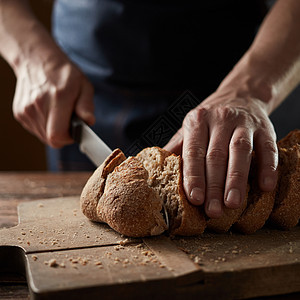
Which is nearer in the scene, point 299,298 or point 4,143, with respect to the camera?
point 299,298

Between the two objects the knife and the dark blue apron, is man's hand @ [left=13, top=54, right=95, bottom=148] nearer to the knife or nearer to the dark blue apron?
the knife

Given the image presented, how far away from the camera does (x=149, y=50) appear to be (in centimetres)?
222

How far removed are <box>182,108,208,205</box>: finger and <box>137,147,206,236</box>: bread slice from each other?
0.9 inches

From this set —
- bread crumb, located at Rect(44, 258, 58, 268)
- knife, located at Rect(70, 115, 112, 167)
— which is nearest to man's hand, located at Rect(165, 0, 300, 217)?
knife, located at Rect(70, 115, 112, 167)

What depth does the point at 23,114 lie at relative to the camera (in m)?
2.13

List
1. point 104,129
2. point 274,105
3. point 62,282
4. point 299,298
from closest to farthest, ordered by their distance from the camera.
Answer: point 62,282 → point 299,298 → point 274,105 → point 104,129

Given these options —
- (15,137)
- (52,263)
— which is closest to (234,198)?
(52,263)

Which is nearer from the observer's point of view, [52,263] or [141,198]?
[52,263]

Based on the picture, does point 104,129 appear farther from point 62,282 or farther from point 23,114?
point 62,282

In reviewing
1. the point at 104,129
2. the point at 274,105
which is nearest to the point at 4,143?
the point at 104,129

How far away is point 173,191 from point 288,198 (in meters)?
0.34

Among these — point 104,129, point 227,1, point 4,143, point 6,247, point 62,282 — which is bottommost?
point 4,143

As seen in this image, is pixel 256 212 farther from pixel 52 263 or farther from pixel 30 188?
pixel 30 188

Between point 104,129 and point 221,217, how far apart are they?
1196 mm
